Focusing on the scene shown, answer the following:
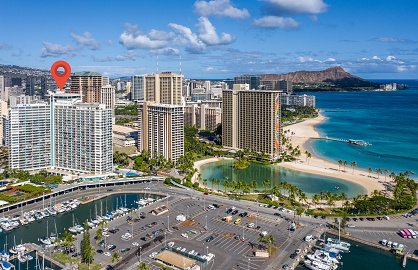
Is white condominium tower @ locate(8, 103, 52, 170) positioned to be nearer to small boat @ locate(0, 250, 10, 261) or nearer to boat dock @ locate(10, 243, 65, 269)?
boat dock @ locate(10, 243, 65, 269)

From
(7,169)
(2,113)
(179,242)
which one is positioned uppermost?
(2,113)

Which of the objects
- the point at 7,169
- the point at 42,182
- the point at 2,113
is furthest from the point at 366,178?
the point at 2,113

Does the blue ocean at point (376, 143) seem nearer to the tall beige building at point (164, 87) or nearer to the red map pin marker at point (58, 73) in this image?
the tall beige building at point (164, 87)

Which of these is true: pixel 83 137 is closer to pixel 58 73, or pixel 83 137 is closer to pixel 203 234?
pixel 58 73

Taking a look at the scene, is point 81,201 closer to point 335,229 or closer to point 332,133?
point 335,229

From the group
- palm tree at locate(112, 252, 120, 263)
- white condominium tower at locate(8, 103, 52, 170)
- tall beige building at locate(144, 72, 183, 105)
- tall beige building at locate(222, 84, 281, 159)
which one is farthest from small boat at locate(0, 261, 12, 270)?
tall beige building at locate(144, 72, 183, 105)
